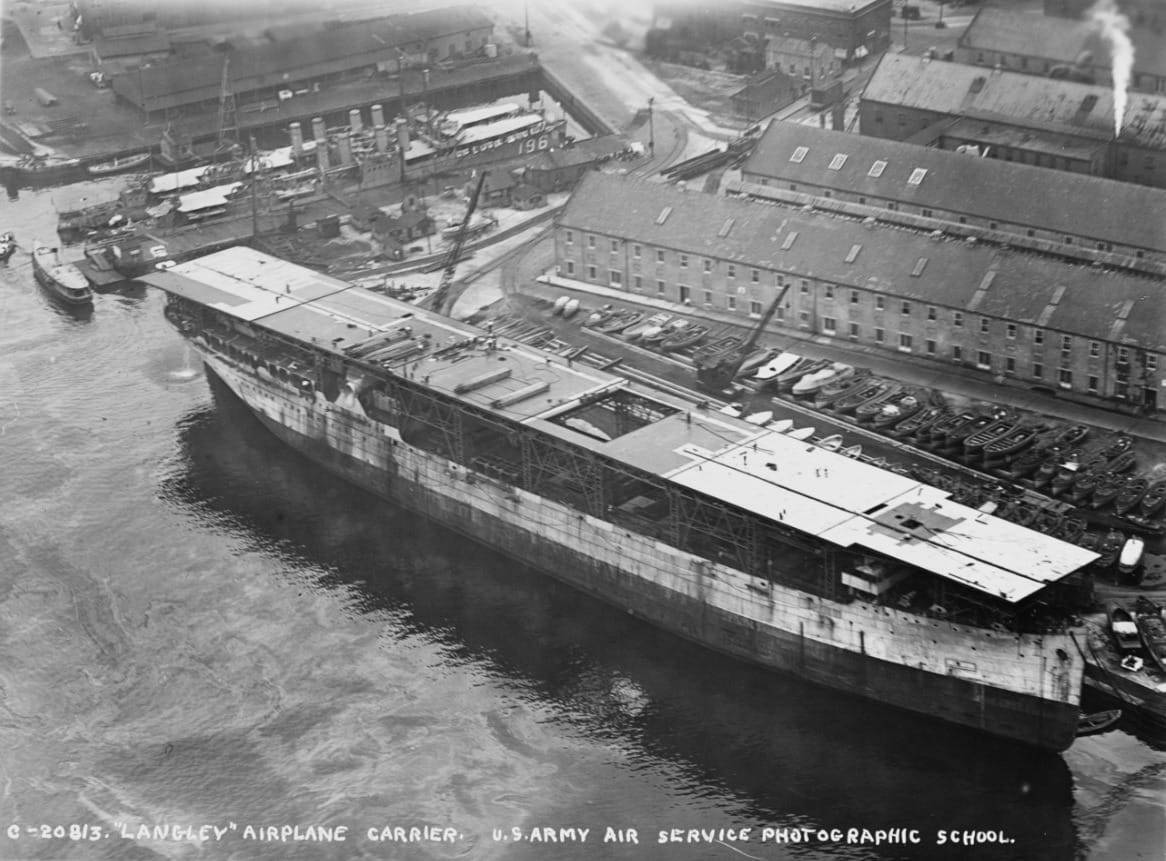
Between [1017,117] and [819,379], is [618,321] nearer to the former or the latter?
[819,379]

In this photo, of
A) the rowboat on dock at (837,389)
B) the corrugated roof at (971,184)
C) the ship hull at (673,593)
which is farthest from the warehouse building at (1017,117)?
the ship hull at (673,593)

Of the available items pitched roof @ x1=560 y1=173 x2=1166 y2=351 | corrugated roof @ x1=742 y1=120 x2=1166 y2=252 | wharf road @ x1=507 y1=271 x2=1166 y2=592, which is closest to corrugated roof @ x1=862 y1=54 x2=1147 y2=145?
corrugated roof @ x1=742 y1=120 x2=1166 y2=252

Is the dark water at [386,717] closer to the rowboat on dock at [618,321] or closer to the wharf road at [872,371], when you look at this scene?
the wharf road at [872,371]

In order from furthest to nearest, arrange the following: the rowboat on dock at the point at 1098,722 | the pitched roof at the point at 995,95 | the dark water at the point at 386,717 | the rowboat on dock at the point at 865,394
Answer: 1. the pitched roof at the point at 995,95
2. the rowboat on dock at the point at 865,394
3. the rowboat on dock at the point at 1098,722
4. the dark water at the point at 386,717

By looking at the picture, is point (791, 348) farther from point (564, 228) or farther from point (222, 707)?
point (222, 707)

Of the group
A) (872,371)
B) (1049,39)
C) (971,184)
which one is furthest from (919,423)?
(1049,39)

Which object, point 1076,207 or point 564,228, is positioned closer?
point 1076,207

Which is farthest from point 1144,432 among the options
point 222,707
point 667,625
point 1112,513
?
point 222,707
